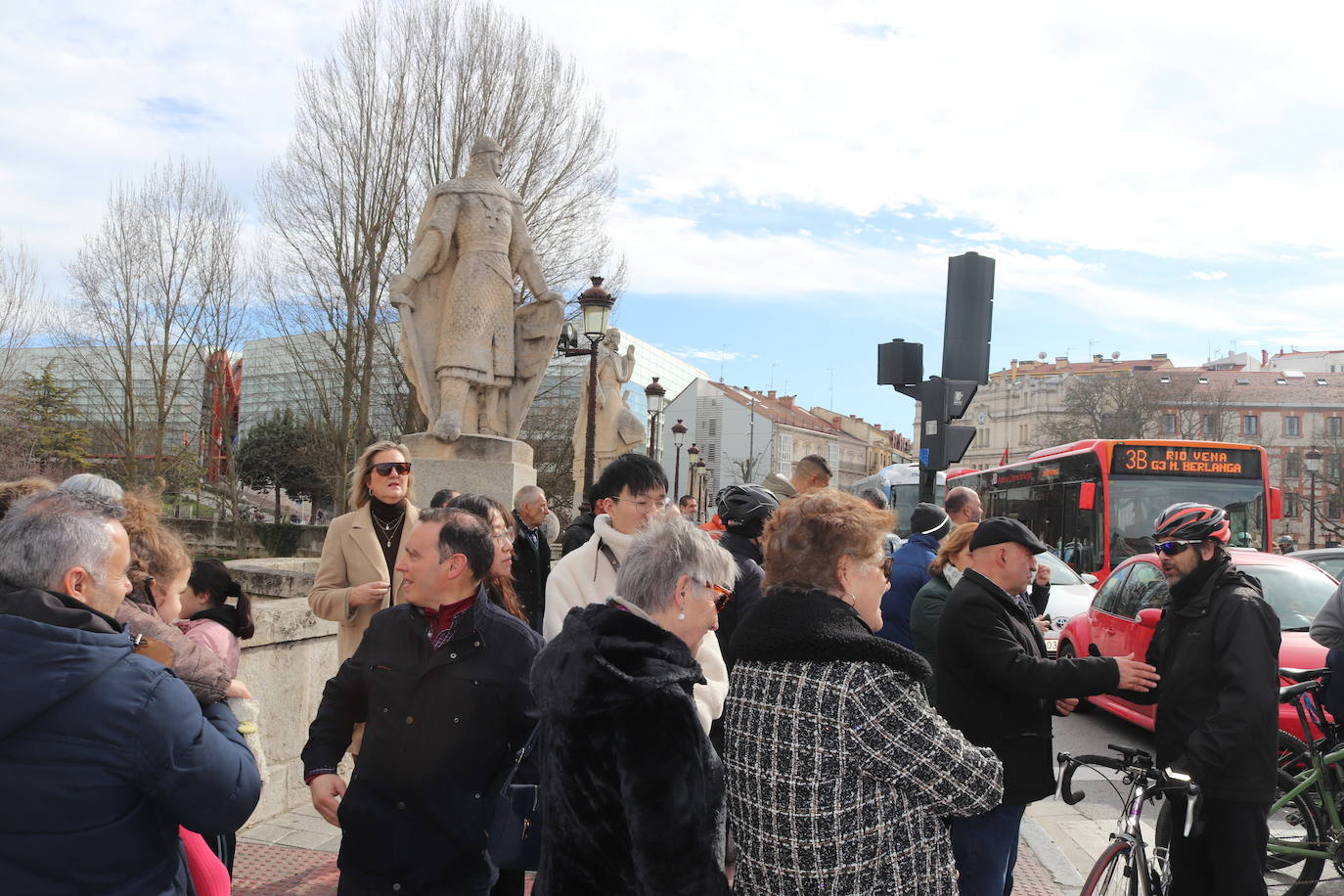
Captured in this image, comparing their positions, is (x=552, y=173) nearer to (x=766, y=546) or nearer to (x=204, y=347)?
(x=204, y=347)

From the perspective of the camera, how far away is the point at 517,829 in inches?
104

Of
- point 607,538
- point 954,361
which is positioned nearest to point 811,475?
point 607,538

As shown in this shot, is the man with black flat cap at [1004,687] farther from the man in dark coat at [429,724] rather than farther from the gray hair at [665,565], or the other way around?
the man in dark coat at [429,724]

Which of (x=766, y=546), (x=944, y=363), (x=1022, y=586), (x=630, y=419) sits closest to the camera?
(x=766, y=546)

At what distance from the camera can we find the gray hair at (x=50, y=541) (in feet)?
6.69

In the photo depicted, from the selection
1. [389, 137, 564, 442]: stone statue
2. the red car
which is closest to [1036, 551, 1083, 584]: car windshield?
the red car

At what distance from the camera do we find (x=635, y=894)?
2148mm

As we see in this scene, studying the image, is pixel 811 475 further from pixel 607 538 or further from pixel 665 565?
pixel 665 565

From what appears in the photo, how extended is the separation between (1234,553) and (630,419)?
11913 millimetres

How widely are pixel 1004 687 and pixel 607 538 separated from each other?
1.44 meters

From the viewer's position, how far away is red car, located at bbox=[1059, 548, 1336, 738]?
7.75 meters

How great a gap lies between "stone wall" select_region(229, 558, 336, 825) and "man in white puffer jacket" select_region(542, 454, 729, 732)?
213 cm

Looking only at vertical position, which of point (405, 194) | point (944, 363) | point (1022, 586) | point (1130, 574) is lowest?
point (1130, 574)

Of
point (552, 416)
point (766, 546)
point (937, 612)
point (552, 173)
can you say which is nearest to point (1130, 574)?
point (937, 612)
